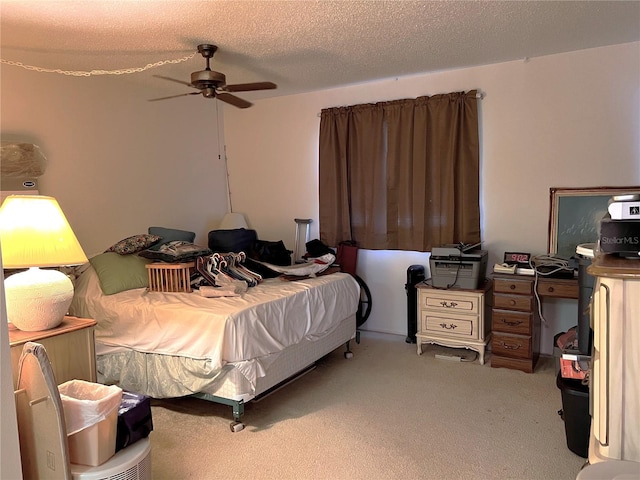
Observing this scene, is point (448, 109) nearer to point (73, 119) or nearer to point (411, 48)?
point (411, 48)

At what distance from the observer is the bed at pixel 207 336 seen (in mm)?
2631

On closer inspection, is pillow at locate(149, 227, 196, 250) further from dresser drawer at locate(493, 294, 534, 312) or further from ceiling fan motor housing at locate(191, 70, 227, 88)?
→ dresser drawer at locate(493, 294, 534, 312)

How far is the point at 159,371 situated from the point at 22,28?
88.4 inches

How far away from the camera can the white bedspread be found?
262 centimetres

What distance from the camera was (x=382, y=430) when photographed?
2.65 meters

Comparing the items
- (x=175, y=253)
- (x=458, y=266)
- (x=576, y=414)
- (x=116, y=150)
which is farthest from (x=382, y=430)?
(x=116, y=150)

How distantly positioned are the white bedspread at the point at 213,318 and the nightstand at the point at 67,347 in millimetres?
612

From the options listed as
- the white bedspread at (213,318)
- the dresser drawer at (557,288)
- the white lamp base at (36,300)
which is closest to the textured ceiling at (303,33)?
the white lamp base at (36,300)

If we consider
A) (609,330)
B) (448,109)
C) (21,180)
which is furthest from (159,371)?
(448,109)

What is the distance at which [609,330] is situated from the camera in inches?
54.3

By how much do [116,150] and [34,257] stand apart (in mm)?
2272

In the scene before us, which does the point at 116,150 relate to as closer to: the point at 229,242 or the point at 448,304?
the point at 229,242

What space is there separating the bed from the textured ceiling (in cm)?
156

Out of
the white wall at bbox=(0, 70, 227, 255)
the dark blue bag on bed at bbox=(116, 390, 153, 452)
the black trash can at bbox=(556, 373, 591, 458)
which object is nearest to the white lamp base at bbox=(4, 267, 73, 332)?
the dark blue bag on bed at bbox=(116, 390, 153, 452)
